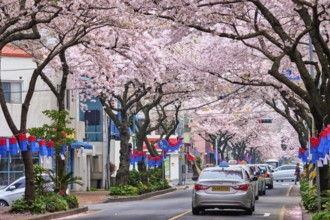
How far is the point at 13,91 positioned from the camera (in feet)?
142

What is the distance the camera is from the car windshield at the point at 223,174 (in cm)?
2364

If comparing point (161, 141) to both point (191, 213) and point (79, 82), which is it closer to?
point (79, 82)

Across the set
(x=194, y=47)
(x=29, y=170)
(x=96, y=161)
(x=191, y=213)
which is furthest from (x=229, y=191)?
(x=96, y=161)

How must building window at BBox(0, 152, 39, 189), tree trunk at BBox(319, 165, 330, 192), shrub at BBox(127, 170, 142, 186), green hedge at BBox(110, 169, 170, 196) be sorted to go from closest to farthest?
tree trunk at BBox(319, 165, 330, 192), green hedge at BBox(110, 169, 170, 196), building window at BBox(0, 152, 39, 189), shrub at BBox(127, 170, 142, 186)

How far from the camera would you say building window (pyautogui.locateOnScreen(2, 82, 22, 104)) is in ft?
141

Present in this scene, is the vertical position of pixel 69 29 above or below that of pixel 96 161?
above

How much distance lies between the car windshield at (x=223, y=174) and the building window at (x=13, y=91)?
21.3 metres

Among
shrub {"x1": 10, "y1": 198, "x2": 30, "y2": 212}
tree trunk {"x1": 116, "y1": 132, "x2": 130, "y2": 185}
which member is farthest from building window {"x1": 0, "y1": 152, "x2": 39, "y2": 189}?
shrub {"x1": 10, "y1": 198, "x2": 30, "y2": 212}

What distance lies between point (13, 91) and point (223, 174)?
2210cm

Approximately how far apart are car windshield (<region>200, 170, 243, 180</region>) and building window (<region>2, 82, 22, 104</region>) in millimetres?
21257

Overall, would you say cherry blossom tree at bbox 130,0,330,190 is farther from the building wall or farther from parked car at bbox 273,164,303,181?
parked car at bbox 273,164,303,181

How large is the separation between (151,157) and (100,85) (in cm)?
1459

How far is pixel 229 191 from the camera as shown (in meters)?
23.2

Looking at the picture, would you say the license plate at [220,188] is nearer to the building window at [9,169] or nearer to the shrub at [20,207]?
the shrub at [20,207]
